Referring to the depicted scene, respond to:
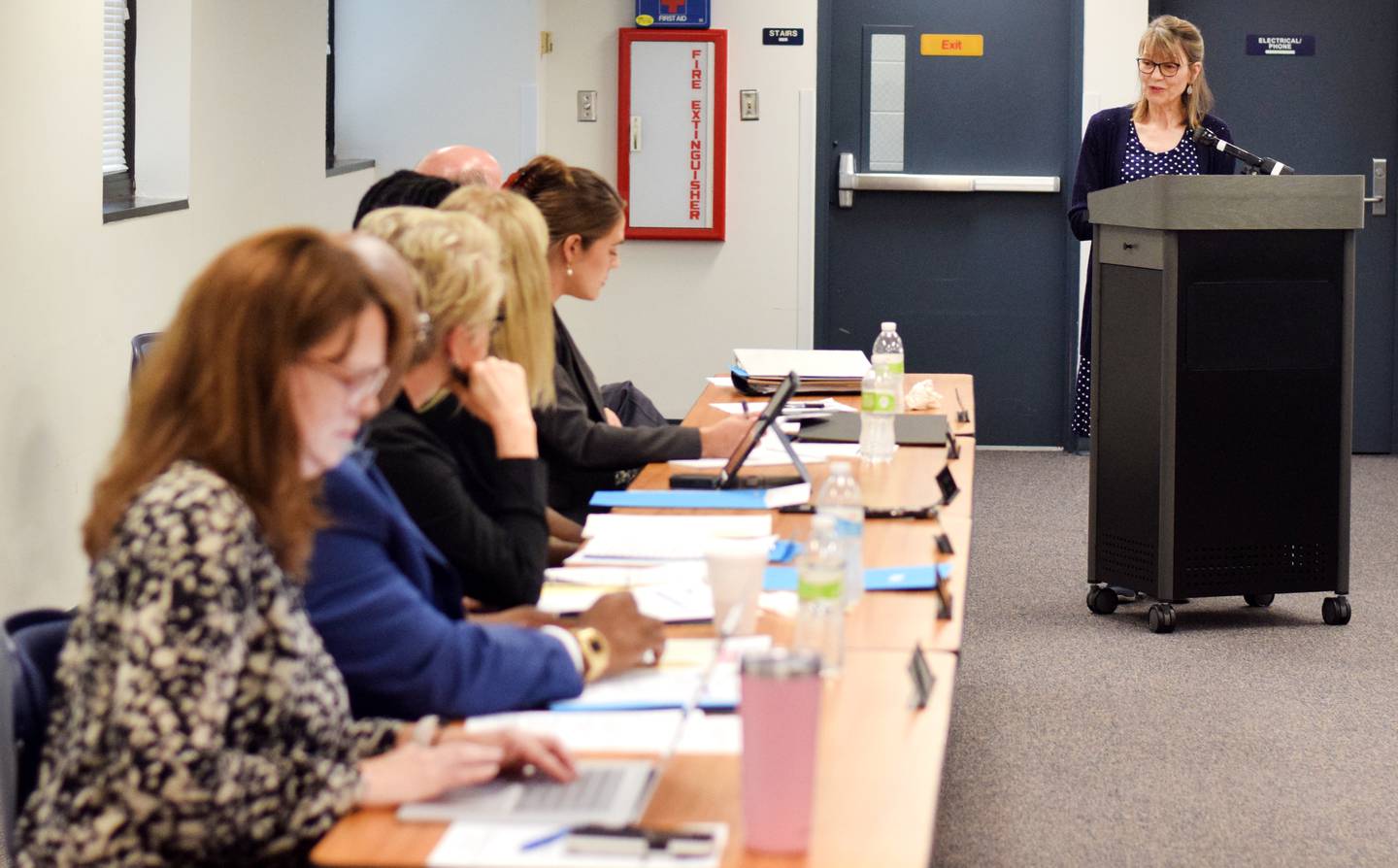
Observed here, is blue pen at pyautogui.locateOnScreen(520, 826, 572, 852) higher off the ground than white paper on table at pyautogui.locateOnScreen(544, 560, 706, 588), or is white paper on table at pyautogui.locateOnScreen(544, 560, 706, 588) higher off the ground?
white paper on table at pyautogui.locateOnScreen(544, 560, 706, 588)

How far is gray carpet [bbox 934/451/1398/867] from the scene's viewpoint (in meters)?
3.20

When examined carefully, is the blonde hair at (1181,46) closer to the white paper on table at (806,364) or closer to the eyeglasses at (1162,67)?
the eyeglasses at (1162,67)

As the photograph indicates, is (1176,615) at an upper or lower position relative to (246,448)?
lower

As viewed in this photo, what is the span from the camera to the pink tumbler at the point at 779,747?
1424mm

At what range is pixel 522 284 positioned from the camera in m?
2.61

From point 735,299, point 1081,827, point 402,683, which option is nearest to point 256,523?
point 402,683

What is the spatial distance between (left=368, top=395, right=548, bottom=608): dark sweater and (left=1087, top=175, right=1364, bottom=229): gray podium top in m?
2.43

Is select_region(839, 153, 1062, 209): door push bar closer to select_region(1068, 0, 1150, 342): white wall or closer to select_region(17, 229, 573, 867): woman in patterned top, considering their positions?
select_region(1068, 0, 1150, 342): white wall

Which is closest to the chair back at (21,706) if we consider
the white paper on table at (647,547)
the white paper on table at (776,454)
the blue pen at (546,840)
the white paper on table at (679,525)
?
the blue pen at (546,840)

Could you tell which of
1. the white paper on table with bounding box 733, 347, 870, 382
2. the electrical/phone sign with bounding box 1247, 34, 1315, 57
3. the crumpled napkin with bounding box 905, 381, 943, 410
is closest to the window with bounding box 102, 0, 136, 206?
the white paper on table with bounding box 733, 347, 870, 382

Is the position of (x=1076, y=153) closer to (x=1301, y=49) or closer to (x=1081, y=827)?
(x=1301, y=49)

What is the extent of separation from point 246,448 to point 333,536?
0.24m

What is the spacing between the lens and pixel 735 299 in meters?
7.64

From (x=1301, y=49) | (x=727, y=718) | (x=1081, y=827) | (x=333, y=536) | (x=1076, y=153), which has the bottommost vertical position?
(x=1081, y=827)
